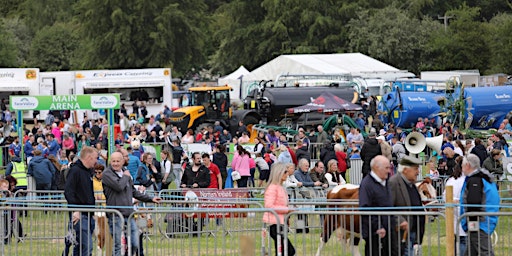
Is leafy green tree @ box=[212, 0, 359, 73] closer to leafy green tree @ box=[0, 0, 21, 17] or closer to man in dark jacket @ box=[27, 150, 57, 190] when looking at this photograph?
leafy green tree @ box=[0, 0, 21, 17]

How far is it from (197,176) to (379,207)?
7.76m

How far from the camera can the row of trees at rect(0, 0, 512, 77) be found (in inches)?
2808

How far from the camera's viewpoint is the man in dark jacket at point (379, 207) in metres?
12.1

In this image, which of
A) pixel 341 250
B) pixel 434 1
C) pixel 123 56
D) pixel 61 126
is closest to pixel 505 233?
pixel 341 250

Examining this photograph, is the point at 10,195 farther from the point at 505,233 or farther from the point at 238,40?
the point at 238,40

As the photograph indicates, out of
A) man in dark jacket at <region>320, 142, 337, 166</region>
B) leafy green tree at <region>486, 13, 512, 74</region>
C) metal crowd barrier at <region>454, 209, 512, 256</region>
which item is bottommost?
metal crowd barrier at <region>454, 209, 512, 256</region>

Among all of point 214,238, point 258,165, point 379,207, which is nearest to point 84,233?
point 214,238

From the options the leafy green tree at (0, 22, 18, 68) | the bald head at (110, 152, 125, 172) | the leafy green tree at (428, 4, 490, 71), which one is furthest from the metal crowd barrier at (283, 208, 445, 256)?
the leafy green tree at (0, 22, 18, 68)

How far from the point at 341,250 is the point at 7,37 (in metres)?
70.0

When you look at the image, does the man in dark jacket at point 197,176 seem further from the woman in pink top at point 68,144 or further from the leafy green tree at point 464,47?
Answer: the leafy green tree at point 464,47

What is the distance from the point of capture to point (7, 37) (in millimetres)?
80562

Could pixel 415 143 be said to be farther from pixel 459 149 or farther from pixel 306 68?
pixel 306 68

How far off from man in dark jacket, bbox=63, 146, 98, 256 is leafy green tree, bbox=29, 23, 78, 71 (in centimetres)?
7046

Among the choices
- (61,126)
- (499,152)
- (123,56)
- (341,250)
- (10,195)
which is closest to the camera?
(341,250)
